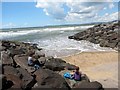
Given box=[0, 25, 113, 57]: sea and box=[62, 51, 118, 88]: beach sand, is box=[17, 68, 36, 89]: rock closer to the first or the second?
box=[62, 51, 118, 88]: beach sand

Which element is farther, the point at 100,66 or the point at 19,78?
the point at 100,66

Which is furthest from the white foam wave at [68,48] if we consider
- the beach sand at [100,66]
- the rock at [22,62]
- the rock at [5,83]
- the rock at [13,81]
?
the rock at [5,83]

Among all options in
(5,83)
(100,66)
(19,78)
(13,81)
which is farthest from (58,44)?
(5,83)

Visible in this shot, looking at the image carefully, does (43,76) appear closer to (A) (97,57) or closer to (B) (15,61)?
(B) (15,61)

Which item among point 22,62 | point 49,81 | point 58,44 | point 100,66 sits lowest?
point 100,66

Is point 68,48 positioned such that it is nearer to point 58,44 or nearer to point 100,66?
point 58,44

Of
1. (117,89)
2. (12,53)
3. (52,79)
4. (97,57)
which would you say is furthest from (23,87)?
(97,57)

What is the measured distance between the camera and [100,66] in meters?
16.3

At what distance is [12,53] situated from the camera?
16.6 meters

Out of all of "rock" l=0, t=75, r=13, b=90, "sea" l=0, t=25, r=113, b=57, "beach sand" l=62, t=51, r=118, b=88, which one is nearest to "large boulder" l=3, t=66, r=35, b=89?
"rock" l=0, t=75, r=13, b=90

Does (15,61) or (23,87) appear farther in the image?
(15,61)

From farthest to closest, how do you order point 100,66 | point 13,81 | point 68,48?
1. point 68,48
2. point 100,66
3. point 13,81

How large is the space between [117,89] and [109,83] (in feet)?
3.14

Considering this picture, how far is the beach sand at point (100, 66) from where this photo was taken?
12.6 meters
